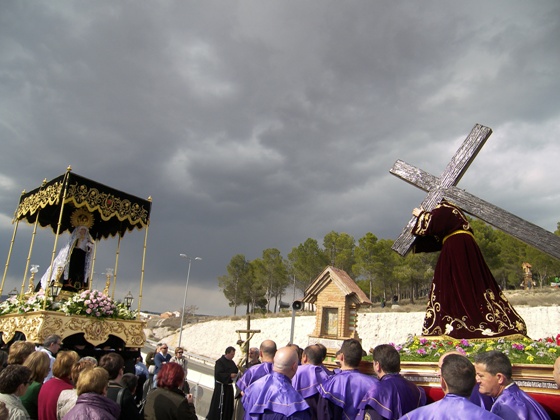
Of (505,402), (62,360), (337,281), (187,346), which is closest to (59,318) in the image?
(62,360)

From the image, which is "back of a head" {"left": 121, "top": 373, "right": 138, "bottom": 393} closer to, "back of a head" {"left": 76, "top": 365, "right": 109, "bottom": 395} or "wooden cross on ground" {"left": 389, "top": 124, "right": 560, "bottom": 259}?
"back of a head" {"left": 76, "top": 365, "right": 109, "bottom": 395}

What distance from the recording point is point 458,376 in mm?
2662

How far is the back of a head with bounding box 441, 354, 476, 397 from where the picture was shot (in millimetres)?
2641

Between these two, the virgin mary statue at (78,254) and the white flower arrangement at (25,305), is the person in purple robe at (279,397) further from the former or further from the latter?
the virgin mary statue at (78,254)

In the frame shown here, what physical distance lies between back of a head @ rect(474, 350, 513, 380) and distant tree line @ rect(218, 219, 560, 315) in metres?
40.7

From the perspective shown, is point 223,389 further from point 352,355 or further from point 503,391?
point 503,391

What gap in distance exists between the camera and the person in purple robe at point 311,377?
461 centimetres

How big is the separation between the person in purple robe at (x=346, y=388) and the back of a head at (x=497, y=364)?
1.07 metres

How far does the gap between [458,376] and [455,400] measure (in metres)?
0.15

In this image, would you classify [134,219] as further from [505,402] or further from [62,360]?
[505,402]

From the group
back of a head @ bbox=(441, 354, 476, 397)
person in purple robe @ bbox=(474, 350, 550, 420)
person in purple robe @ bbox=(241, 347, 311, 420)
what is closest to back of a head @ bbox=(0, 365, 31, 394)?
person in purple robe @ bbox=(241, 347, 311, 420)

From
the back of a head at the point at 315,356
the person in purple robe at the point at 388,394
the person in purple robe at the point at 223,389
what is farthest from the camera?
the person in purple robe at the point at 223,389

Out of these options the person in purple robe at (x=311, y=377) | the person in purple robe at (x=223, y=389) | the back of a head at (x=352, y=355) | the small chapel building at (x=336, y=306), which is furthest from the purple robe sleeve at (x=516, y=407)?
the small chapel building at (x=336, y=306)

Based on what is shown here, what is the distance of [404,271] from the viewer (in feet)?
157
